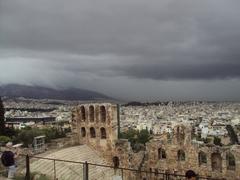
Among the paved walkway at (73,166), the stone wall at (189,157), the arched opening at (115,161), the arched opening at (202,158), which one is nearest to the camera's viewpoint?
the paved walkway at (73,166)

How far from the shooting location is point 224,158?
40.1m

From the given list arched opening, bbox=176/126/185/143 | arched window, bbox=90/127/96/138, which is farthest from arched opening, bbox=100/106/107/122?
arched opening, bbox=176/126/185/143

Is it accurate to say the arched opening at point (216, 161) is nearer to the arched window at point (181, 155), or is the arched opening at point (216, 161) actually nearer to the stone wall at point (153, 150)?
the stone wall at point (153, 150)

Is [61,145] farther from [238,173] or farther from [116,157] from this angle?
[238,173]

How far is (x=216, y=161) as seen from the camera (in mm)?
41125

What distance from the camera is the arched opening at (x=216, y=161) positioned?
40.6m

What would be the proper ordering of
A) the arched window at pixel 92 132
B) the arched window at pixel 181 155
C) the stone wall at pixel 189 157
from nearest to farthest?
the stone wall at pixel 189 157, the arched window at pixel 181 155, the arched window at pixel 92 132

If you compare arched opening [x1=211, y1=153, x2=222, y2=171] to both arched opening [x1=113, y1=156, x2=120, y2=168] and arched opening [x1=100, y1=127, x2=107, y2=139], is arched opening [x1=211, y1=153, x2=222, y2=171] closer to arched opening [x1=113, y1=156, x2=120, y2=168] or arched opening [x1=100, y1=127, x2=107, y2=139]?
arched opening [x1=113, y1=156, x2=120, y2=168]

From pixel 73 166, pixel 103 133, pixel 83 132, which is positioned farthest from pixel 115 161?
pixel 73 166

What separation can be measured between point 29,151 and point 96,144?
7.32 metres

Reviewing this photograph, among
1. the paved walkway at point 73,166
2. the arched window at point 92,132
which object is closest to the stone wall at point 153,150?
the arched window at point 92,132

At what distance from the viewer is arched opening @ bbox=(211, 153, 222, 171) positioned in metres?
40.6

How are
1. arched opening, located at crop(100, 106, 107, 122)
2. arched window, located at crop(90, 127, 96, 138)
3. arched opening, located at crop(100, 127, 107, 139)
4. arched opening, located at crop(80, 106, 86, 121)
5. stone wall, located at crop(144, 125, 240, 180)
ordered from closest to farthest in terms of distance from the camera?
stone wall, located at crop(144, 125, 240, 180), arched opening, located at crop(100, 127, 107, 139), arched opening, located at crop(100, 106, 107, 122), arched window, located at crop(90, 127, 96, 138), arched opening, located at crop(80, 106, 86, 121)

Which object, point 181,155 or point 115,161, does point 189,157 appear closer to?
point 181,155
